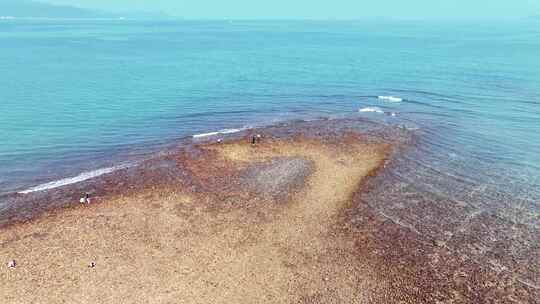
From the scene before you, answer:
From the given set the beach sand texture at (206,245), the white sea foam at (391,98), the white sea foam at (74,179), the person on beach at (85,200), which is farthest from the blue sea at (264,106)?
the beach sand texture at (206,245)

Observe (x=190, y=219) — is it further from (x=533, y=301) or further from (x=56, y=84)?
(x=56, y=84)

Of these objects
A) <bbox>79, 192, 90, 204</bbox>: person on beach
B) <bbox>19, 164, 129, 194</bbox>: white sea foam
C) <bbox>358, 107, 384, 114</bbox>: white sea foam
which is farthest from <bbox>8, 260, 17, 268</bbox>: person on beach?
<bbox>358, 107, 384, 114</bbox>: white sea foam

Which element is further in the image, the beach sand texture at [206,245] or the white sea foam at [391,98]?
the white sea foam at [391,98]

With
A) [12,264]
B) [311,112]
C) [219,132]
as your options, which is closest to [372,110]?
[311,112]

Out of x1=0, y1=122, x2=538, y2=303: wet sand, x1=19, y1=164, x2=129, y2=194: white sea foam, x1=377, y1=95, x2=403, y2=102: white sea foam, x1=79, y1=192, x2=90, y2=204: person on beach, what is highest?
x1=377, y1=95, x2=403, y2=102: white sea foam

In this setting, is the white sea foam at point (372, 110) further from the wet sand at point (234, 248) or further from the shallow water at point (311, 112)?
the wet sand at point (234, 248)

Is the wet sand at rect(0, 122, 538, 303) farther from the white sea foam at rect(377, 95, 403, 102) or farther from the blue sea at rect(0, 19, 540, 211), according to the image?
the white sea foam at rect(377, 95, 403, 102)

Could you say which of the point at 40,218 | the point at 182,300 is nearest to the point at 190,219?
the point at 182,300
